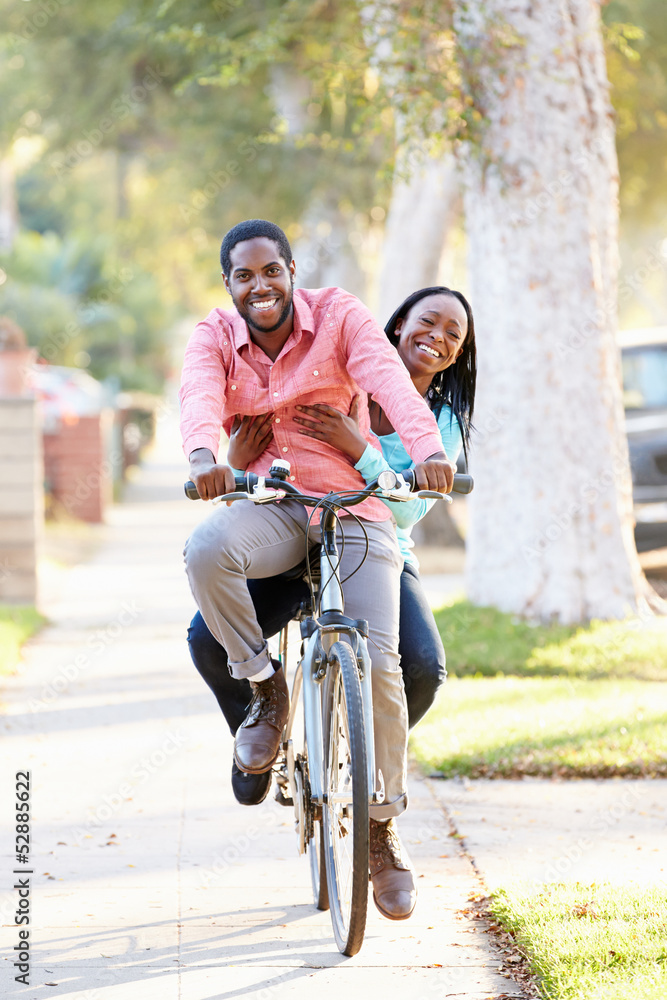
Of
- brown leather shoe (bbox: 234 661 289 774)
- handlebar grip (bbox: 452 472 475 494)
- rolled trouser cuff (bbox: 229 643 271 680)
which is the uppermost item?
handlebar grip (bbox: 452 472 475 494)

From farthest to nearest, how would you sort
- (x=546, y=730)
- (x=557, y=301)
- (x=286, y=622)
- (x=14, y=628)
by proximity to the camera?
(x=14, y=628) < (x=557, y=301) < (x=546, y=730) < (x=286, y=622)

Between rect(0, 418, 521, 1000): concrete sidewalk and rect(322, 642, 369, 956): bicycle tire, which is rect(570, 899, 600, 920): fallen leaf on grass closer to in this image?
rect(0, 418, 521, 1000): concrete sidewalk

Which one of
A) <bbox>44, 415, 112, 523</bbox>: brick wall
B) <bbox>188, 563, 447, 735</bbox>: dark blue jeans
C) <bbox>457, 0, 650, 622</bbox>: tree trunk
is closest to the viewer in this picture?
<bbox>188, 563, 447, 735</bbox>: dark blue jeans

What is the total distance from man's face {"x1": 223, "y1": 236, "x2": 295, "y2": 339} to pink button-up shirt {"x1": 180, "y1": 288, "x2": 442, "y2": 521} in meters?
0.09

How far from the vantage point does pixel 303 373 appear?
363 centimetres

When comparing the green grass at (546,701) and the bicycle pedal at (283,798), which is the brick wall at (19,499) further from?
the bicycle pedal at (283,798)

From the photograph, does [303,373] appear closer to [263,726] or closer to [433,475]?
[433,475]

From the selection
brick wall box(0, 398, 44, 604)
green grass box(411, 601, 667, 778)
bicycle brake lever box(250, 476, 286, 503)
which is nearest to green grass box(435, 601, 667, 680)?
green grass box(411, 601, 667, 778)

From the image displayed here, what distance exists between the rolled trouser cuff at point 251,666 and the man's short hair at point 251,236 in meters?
1.12

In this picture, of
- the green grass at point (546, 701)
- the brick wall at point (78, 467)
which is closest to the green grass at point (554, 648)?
the green grass at point (546, 701)

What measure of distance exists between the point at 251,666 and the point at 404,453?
39.3 inches

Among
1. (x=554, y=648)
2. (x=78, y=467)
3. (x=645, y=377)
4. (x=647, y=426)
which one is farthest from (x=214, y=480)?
(x=78, y=467)

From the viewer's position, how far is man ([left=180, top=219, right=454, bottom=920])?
136 inches

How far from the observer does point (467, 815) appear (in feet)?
16.1
